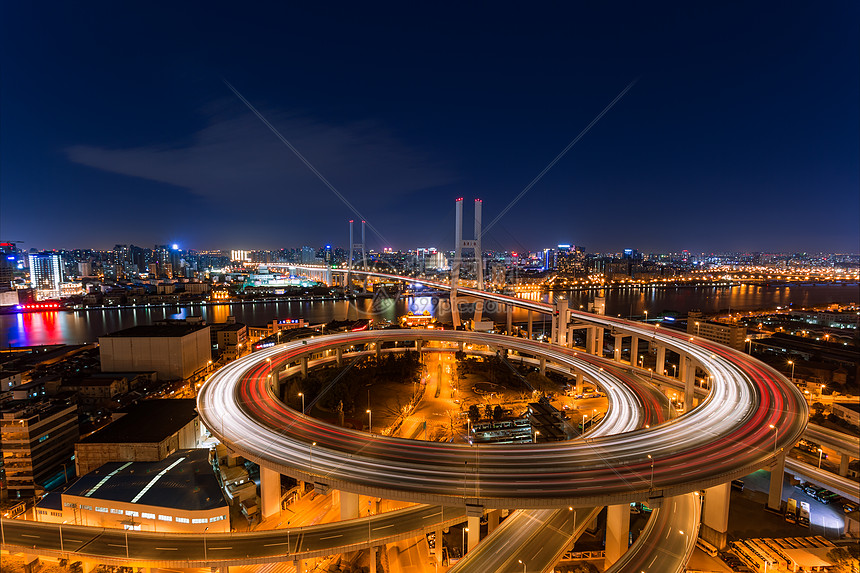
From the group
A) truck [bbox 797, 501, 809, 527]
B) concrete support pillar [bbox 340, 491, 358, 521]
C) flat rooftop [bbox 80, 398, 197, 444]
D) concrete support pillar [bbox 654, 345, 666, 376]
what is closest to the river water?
concrete support pillar [bbox 654, 345, 666, 376]

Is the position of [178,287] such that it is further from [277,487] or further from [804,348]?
[804,348]

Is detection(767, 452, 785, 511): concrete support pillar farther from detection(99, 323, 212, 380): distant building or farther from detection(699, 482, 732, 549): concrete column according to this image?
detection(99, 323, 212, 380): distant building

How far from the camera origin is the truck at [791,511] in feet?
13.1

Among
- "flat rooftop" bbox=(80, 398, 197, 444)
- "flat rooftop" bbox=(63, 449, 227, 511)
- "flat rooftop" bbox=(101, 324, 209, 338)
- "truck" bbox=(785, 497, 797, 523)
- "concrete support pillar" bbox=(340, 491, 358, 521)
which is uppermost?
"flat rooftop" bbox=(101, 324, 209, 338)

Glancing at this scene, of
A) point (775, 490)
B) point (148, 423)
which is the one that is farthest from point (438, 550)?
point (148, 423)

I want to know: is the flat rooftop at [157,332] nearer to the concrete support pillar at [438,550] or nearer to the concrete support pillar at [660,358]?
the concrete support pillar at [438,550]

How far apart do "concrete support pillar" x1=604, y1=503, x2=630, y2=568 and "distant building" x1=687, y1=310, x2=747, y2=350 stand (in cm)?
945

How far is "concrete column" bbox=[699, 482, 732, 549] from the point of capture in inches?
134

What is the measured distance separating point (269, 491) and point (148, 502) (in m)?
1.06

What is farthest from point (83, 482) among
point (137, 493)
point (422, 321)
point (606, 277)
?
point (606, 277)

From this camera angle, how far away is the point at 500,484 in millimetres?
2734

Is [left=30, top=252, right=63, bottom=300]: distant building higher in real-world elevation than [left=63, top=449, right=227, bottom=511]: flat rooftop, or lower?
higher

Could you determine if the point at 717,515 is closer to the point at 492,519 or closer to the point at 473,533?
the point at 492,519

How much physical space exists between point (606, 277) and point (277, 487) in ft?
107
